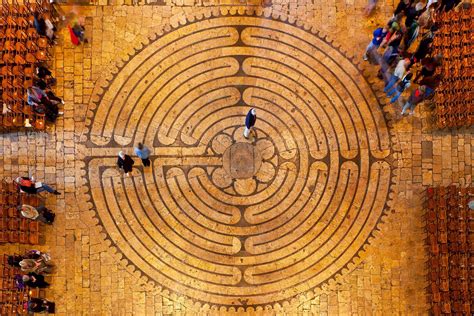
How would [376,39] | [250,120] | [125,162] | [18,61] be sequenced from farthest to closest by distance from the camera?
[376,39]
[18,61]
[125,162]
[250,120]

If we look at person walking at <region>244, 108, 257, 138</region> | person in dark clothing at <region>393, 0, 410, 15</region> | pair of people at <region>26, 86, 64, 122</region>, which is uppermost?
person in dark clothing at <region>393, 0, 410, 15</region>

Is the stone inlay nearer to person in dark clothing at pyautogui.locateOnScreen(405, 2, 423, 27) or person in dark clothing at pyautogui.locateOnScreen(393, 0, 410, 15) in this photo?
person in dark clothing at pyautogui.locateOnScreen(405, 2, 423, 27)

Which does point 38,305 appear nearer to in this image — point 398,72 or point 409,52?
point 398,72

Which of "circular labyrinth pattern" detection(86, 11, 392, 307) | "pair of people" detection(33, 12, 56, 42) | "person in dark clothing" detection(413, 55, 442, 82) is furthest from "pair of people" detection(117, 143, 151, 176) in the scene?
"person in dark clothing" detection(413, 55, 442, 82)

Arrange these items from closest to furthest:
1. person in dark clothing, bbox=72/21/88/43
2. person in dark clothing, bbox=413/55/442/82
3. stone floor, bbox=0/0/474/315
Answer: person in dark clothing, bbox=413/55/442/82 → person in dark clothing, bbox=72/21/88/43 → stone floor, bbox=0/0/474/315

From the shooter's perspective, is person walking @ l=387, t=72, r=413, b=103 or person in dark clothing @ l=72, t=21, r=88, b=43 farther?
person in dark clothing @ l=72, t=21, r=88, b=43

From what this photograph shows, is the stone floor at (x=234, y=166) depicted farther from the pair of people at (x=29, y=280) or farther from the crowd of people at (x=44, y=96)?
the pair of people at (x=29, y=280)

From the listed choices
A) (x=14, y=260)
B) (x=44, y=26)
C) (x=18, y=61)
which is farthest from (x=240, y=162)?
(x=18, y=61)
